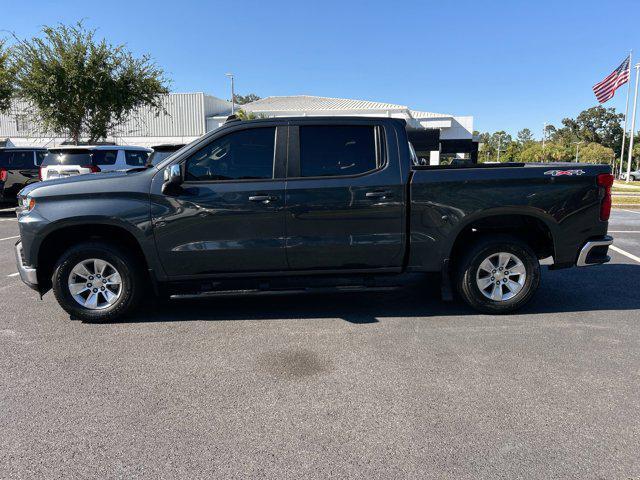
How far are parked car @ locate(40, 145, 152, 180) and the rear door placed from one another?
29.3 ft

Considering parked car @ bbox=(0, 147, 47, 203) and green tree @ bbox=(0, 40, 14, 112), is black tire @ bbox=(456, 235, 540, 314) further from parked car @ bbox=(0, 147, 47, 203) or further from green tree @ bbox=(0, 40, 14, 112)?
green tree @ bbox=(0, 40, 14, 112)

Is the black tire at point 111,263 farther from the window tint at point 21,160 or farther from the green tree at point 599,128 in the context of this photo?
the green tree at point 599,128

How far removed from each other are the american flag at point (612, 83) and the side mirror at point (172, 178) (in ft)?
101

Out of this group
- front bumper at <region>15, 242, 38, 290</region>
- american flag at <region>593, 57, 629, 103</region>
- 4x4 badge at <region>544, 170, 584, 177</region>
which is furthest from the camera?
american flag at <region>593, 57, 629, 103</region>

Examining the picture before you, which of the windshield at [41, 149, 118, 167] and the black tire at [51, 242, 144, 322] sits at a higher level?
the windshield at [41, 149, 118, 167]

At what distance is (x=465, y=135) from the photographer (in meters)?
43.7

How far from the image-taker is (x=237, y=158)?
477cm

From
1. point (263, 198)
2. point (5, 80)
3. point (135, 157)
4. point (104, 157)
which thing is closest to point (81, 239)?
point (263, 198)

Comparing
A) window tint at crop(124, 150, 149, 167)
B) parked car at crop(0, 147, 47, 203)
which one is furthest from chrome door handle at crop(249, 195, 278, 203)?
parked car at crop(0, 147, 47, 203)

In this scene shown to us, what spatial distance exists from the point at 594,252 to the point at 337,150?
2.91m

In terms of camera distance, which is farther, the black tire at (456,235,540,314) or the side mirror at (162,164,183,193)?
the black tire at (456,235,540,314)

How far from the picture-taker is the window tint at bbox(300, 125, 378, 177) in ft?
15.8

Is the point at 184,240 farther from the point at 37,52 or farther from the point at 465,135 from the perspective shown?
the point at 465,135

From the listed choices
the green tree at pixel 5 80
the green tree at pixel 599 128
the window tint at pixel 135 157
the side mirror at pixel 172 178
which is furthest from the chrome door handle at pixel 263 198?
the green tree at pixel 599 128
